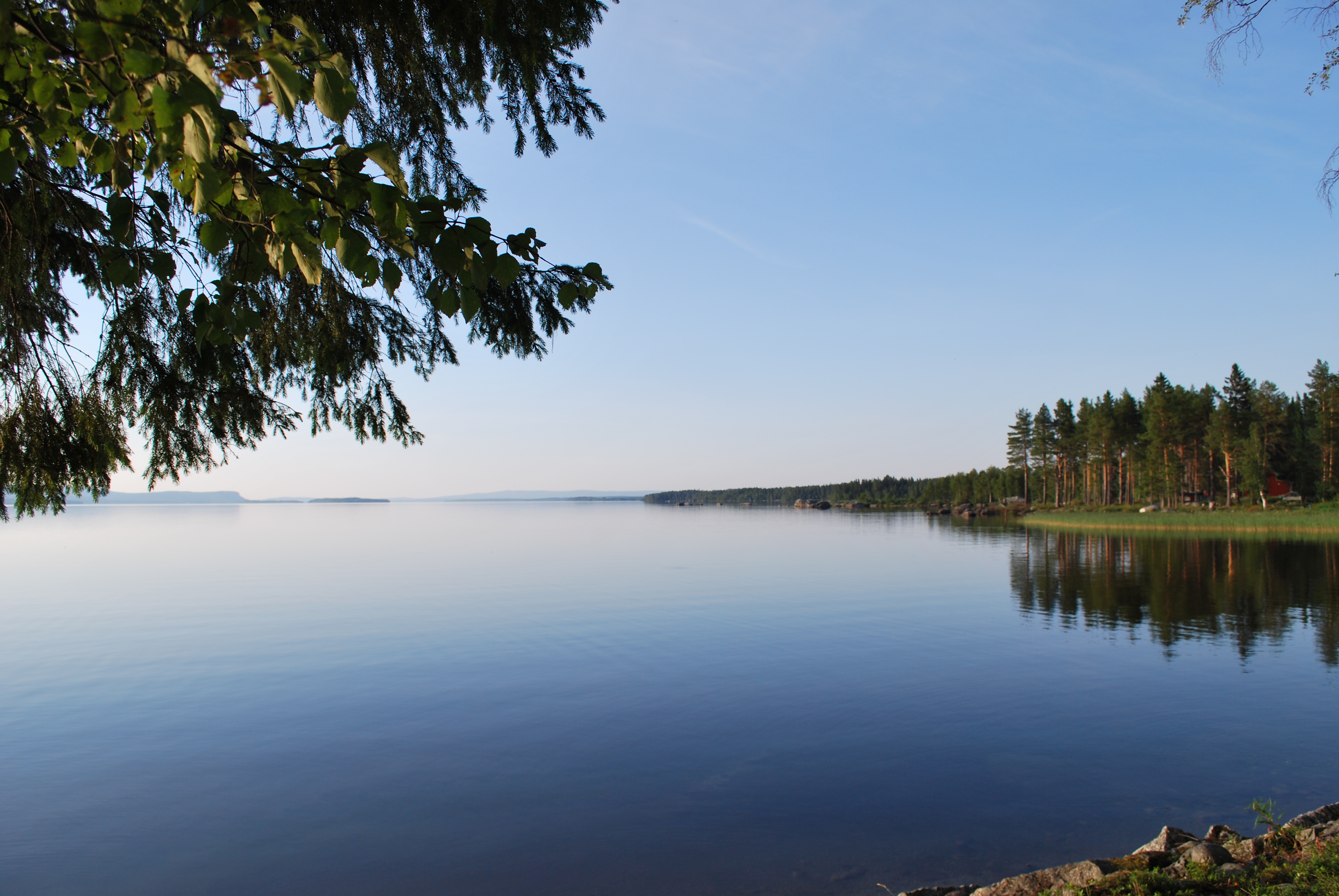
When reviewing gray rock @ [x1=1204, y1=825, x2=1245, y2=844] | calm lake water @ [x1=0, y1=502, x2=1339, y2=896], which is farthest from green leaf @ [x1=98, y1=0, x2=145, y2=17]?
gray rock @ [x1=1204, y1=825, x2=1245, y2=844]

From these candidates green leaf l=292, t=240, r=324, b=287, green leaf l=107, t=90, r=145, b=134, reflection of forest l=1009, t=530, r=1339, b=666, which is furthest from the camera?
reflection of forest l=1009, t=530, r=1339, b=666

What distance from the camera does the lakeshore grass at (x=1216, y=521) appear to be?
50.2 metres

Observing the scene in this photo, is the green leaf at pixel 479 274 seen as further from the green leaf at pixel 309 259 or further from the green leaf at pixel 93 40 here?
the green leaf at pixel 93 40

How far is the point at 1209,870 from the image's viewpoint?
520 centimetres

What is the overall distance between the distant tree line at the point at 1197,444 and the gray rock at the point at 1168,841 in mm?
79535

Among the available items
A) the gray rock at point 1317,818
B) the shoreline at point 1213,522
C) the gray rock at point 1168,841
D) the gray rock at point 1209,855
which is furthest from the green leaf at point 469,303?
the shoreline at point 1213,522

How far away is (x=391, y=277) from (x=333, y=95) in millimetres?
658

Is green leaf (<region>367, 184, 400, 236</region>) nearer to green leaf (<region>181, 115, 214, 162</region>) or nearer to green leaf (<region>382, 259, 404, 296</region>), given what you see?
green leaf (<region>382, 259, 404, 296</region>)

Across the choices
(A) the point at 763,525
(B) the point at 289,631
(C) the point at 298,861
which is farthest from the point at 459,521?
(C) the point at 298,861

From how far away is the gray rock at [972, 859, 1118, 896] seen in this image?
17.5 ft

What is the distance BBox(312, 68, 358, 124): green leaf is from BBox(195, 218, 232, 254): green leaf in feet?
2.10

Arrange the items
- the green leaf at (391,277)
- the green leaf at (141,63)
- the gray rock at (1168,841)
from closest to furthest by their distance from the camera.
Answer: the green leaf at (141,63), the green leaf at (391,277), the gray rock at (1168,841)

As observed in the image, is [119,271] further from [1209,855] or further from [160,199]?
[1209,855]

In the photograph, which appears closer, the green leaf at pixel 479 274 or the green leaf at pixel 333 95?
the green leaf at pixel 333 95
